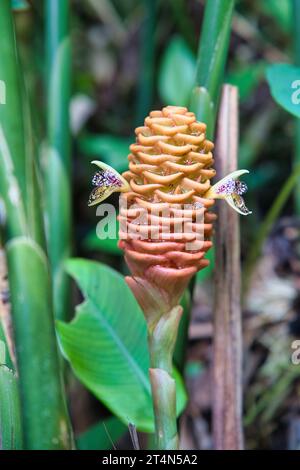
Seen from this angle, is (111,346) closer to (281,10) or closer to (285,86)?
(285,86)

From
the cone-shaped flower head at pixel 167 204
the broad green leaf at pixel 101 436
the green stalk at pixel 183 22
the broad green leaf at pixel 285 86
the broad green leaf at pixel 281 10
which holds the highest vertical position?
the broad green leaf at pixel 281 10

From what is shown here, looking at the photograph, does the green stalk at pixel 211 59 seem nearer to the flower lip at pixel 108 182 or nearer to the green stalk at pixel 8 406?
the flower lip at pixel 108 182

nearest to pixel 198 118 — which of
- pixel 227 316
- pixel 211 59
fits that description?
pixel 211 59

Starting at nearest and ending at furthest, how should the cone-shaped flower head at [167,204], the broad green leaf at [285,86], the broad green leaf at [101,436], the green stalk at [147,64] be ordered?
→ the cone-shaped flower head at [167,204] < the broad green leaf at [285,86] < the broad green leaf at [101,436] < the green stalk at [147,64]

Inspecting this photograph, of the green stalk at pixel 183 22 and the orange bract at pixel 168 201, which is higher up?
the green stalk at pixel 183 22

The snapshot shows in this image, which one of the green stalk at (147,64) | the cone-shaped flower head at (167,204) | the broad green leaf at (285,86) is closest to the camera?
the cone-shaped flower head at (167,204)

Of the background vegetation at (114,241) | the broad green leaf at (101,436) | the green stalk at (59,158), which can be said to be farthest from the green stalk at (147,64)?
the broad green leaf at (101,436)
